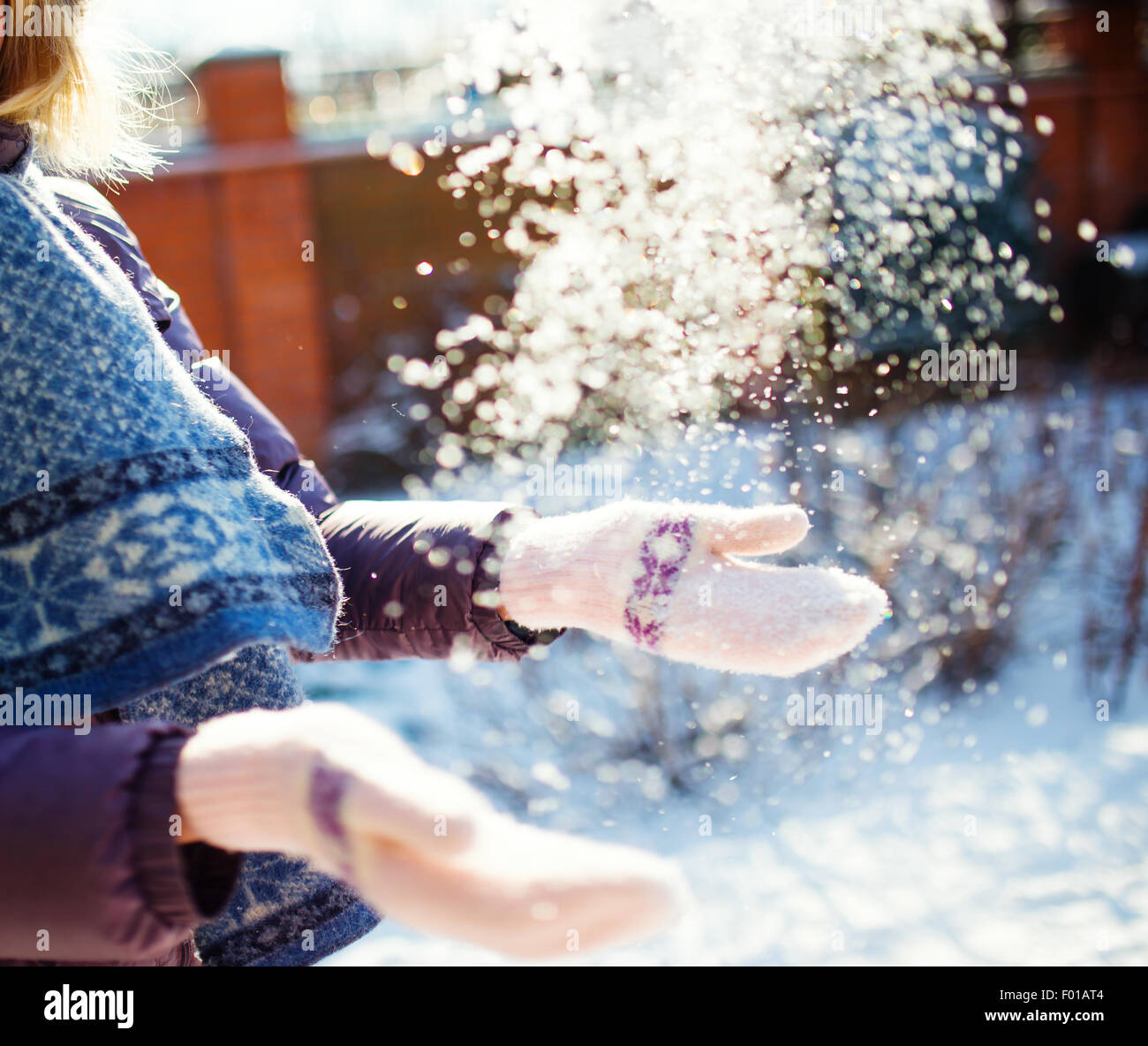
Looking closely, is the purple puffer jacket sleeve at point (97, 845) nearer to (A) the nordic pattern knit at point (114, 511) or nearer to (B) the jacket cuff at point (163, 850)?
(B) the jacket cuff at point (163, 850)

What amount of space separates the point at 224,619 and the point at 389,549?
40 centimetres

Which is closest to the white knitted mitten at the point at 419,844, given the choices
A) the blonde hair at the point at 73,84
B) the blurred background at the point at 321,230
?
the blonde hair at the point at 73,84

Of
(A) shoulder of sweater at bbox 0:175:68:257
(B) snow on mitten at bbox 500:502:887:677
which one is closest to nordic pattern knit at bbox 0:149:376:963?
(A) shoulder of sweater at bbox 0:175:68:257

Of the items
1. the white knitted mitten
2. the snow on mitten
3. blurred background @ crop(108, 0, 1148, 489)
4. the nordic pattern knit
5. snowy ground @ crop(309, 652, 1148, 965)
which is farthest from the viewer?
blurred background @ crop(108, 0, 1148, 489)

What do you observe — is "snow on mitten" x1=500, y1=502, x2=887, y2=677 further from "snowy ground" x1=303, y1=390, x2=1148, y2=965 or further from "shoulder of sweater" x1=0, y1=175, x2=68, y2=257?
"snowy ground" x1=303, y1=390, x2=1148, y2=965

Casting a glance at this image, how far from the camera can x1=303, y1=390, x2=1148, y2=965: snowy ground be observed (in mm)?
2676

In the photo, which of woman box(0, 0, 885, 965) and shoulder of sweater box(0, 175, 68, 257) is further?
shoulder of sweater box(0, 175, 68, 257)

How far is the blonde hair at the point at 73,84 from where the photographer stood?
1.09 metres

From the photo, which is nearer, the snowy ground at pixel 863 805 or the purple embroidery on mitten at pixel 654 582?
the purple embroidery on mitten at pixel 654 582

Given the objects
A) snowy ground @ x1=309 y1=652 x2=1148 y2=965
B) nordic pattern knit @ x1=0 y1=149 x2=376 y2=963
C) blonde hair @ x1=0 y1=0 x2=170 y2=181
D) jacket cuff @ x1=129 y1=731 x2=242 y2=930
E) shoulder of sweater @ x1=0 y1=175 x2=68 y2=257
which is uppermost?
blonde hair @ x1=0 y1=0 x2=170 y2=181

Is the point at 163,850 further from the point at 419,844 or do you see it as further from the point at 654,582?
the point at 654,582

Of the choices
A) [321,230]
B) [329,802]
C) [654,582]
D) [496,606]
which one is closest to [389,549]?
[496,606]
